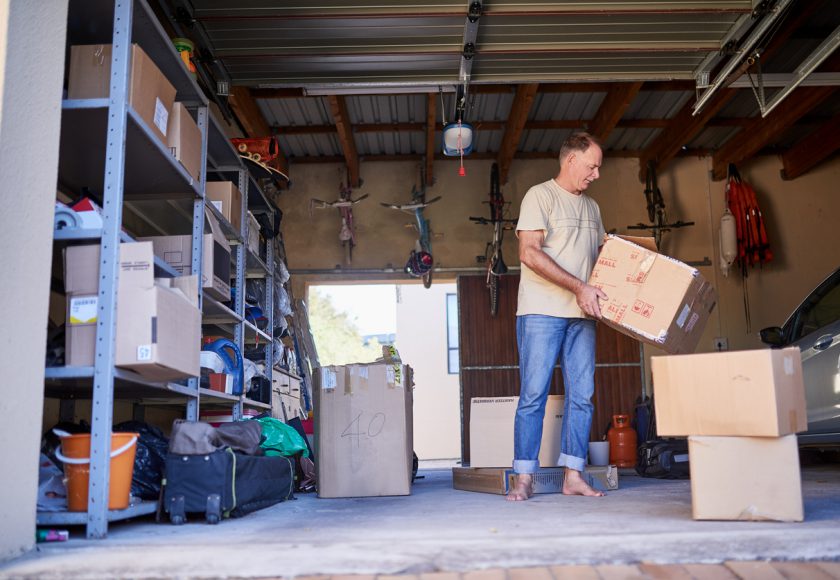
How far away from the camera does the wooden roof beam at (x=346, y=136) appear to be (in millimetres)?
7008

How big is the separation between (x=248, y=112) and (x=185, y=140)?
3299mm

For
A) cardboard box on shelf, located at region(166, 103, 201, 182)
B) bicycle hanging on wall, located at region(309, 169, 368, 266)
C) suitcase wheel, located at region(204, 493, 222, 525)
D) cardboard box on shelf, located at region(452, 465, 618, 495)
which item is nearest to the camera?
suitcase wheel, located at region(204, 493, 222, 525)

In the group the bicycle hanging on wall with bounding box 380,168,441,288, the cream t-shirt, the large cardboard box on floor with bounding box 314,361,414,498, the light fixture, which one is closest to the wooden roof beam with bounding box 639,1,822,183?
the light fixture

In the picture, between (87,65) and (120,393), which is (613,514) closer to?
(120,393)

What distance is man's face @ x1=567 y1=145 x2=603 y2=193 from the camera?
3.83 meters

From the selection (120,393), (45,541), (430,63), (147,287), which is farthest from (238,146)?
(45,541)

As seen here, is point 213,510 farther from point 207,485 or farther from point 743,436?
point 743,436

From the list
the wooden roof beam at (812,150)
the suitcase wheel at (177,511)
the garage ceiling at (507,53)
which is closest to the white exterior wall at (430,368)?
the wooden roof beam at (812,150)

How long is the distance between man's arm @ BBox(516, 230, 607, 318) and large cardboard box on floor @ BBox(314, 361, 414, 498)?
1116 millimetres

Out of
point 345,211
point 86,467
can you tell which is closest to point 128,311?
point 86,467

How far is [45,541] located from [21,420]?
461 mm

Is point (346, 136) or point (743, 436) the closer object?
point (743, 436)

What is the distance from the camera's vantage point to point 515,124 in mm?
7492

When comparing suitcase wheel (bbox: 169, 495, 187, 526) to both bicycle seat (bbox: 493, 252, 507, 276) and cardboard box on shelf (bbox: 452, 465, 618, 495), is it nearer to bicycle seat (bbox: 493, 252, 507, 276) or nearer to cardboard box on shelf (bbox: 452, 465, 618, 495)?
cardboard box on shelf (bbox: 452, 465, 618, 495)
